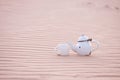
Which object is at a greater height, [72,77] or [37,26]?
[37,26]

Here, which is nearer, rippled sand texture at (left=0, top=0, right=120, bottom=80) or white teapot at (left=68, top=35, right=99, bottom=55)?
rippled sand texture at (left=0, top=0, right=120, bottom=80)

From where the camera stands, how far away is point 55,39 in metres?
6.14

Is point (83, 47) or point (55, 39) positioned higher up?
point (55, 39)

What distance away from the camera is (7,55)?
482 cm

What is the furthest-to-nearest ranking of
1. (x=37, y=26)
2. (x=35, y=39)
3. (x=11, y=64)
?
1. (x=37, y=26)
2. (x=35, y=39)
3. (x=11, y=64)

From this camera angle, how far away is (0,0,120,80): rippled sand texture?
13.2 feet

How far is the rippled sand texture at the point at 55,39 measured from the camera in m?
4.02

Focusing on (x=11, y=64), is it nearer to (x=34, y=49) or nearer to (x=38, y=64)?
(x=38, y=64)

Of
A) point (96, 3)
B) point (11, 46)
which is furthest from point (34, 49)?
point (96, 3)

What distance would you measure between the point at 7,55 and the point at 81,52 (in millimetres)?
899

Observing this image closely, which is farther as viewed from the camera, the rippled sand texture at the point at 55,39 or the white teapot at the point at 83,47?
the white teapot at the point at 83,47

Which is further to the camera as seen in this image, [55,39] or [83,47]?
[55,39]

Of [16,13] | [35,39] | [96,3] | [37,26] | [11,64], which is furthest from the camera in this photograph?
[96,3]

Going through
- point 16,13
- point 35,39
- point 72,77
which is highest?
point 16,13
